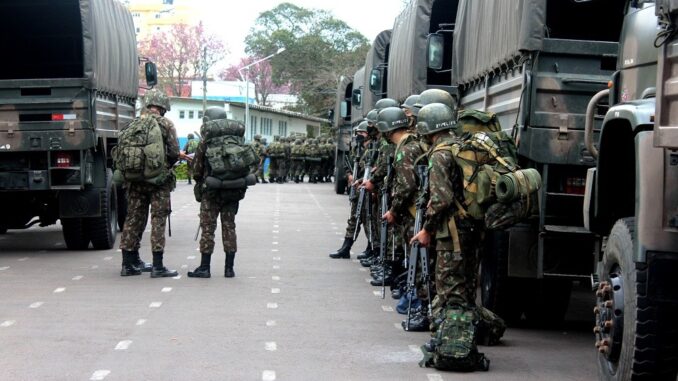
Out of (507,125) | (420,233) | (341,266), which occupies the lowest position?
(341,266)

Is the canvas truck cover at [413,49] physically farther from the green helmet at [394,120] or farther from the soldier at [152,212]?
the green helmet at [394,120]

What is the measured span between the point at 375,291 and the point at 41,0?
7.05 meters

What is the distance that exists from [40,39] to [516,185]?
1130cm

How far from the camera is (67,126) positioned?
13469mm

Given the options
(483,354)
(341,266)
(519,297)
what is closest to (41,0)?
(341,266)

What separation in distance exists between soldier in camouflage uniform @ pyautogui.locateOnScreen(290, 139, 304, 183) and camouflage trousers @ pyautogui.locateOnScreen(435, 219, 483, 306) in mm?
33250

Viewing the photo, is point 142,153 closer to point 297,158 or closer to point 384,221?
point 384,221

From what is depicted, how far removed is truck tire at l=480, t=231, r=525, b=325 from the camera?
9.03 m

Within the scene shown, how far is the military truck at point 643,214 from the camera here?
5.37 m

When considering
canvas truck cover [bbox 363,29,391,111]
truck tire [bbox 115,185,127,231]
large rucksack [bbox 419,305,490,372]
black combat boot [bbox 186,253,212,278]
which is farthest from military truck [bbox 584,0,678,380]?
canvas truck cover [bbox 363,29,391,111]

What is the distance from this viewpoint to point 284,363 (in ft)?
25.3

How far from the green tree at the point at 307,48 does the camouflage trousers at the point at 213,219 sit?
179ft

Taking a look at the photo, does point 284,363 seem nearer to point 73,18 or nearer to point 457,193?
point 457,193

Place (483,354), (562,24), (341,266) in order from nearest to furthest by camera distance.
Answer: (483,354) → (562,24) → (341,266)
